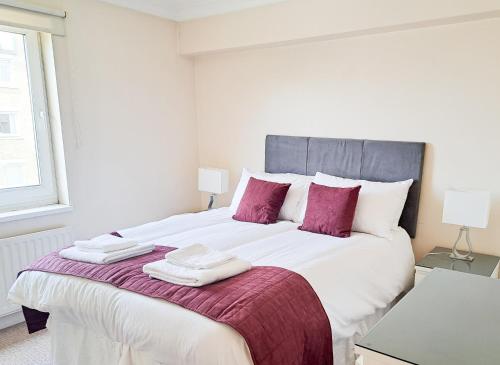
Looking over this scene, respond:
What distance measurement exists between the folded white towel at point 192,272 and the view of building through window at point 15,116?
5.53ft

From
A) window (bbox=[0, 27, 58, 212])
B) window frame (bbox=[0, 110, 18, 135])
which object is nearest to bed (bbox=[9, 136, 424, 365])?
window (bbox=[0, 27, 58, 212])

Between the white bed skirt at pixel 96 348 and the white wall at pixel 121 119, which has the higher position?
the white wall at pixel 121 119

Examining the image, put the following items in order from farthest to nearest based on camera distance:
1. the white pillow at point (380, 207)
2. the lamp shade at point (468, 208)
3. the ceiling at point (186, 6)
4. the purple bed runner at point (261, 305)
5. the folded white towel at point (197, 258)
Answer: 1. the ceiling at point (186, 6)
2. the white pillow at point (380, 207)
3. the lamp shade at point (468, 208)
4. the folded white towel at point (197, 258)
5. the purple bed runner at point (261, 305)

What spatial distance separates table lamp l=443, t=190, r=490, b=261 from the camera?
2426 mm

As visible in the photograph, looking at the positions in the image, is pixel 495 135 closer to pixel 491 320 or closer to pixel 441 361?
pixel 491 320

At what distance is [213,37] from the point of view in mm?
3688

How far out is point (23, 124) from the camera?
302 centimetres

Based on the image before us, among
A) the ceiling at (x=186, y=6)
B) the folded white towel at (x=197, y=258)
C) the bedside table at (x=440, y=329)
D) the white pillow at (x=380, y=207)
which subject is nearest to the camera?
the bedside table at (x=440, y=329)

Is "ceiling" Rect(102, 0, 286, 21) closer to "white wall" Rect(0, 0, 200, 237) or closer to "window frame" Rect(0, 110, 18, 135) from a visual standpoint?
"white wall" Rect(0, 0, 200, 237)

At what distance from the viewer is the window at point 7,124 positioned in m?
2.91

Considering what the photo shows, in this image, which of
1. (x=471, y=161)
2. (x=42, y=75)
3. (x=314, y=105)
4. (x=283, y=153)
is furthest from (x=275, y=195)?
(x=42, y=75)

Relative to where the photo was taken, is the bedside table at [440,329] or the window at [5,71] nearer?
the bedside table at [440,329]

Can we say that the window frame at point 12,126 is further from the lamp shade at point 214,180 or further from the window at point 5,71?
the lamp shade at point 214,180

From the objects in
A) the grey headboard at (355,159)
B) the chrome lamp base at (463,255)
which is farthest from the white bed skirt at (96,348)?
the grey headboard at (355,159)
